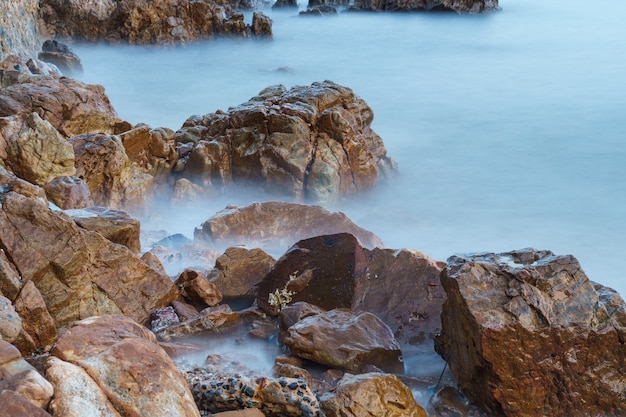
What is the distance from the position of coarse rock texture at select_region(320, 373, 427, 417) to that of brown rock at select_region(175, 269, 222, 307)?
187 cm

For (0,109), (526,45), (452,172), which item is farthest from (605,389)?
(526,45)

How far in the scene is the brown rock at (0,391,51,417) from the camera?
222 cm

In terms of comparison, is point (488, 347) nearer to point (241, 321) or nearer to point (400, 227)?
point (241, 321)

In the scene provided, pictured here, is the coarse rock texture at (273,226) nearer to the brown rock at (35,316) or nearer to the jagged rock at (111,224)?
the jagged rock at (111,224)

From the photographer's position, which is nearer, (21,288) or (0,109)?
(21,288)

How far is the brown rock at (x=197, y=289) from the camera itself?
5.16 m

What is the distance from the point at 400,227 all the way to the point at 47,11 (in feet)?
43.9

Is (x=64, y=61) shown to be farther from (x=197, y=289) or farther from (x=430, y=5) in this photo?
(x=430, y=5)

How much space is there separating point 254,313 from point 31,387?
2.71 metres

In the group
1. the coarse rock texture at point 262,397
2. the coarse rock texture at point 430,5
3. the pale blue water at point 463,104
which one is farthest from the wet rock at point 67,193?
the coarse rock texture at point 430,5

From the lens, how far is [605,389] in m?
3.75

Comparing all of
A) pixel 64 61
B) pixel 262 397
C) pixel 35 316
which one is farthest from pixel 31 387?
pixel 64 61

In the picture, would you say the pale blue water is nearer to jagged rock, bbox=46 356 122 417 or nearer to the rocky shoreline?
the rocky shoreline

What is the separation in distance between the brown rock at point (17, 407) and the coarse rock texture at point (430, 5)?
2649 centimetres
